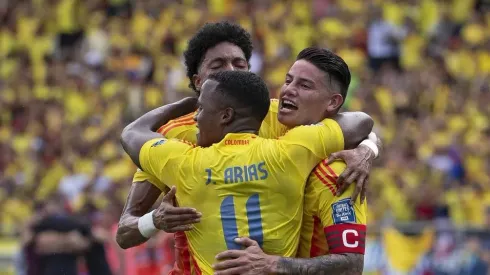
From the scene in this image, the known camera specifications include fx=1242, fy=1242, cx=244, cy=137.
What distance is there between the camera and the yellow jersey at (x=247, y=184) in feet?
20.2

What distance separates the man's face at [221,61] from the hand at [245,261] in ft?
4.63

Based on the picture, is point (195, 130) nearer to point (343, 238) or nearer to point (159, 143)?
point (159, 143)

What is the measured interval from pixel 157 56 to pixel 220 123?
14.6 m

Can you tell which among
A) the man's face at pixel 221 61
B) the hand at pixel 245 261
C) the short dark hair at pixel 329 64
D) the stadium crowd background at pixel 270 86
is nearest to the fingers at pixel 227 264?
the hand at pixel 245 261

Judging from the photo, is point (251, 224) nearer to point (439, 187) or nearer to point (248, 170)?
point (248, 170)

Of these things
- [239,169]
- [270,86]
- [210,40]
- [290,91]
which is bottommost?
[239,169]

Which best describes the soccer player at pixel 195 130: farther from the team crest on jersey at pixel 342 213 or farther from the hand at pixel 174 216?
the team crest on jersey at pixel 342 213

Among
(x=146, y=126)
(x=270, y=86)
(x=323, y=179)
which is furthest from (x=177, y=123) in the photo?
(x=270, y=86)

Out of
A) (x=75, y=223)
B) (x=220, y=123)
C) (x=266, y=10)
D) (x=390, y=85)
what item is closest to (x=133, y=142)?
(x=220, y=123)

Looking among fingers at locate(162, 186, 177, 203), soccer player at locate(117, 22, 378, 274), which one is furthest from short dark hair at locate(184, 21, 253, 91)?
fingers at locate(162, 186, 177, 203)

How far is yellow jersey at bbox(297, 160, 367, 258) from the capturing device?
20.8 feet

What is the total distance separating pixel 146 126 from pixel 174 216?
2.84ft

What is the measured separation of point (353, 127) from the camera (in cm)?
671

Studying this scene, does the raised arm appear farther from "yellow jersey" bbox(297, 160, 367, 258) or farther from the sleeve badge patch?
"yellow jersey" bbox(297, 160, 367, 258)
